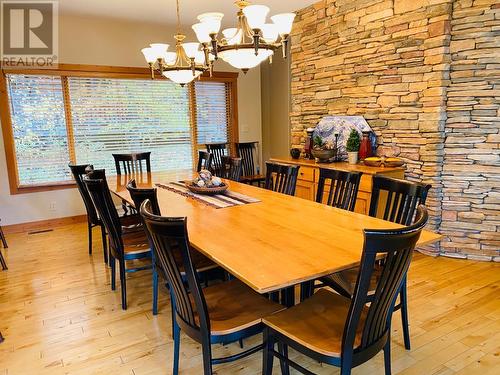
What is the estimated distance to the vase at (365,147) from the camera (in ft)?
13.7

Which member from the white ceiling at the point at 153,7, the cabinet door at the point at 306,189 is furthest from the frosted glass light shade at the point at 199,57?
the cabinet door at the point at 306,189

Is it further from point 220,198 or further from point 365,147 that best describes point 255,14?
point 365,147

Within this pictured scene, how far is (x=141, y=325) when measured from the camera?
257 centimetres

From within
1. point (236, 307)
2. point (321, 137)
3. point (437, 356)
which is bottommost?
point (437, 356)

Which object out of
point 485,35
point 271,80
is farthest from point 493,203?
point 271,80

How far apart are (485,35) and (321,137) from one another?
6.73 ft

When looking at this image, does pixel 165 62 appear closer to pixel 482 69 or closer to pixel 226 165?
pixel 226 165

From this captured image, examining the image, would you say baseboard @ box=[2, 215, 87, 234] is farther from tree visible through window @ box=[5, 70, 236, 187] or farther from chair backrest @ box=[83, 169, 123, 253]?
chair backrest @ box=[83, 169, 123, 253]

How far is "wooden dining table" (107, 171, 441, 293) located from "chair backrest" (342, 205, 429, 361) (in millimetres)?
182

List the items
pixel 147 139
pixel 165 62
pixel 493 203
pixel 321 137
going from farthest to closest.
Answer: pixel 147 139 < pixel 321 137 < pixel 493 203 < pixel 165 62

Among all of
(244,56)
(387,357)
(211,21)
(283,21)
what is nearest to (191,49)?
(211,21)

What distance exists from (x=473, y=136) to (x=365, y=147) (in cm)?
106

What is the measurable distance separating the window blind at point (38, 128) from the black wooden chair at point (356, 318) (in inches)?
176

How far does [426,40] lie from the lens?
356 cm
